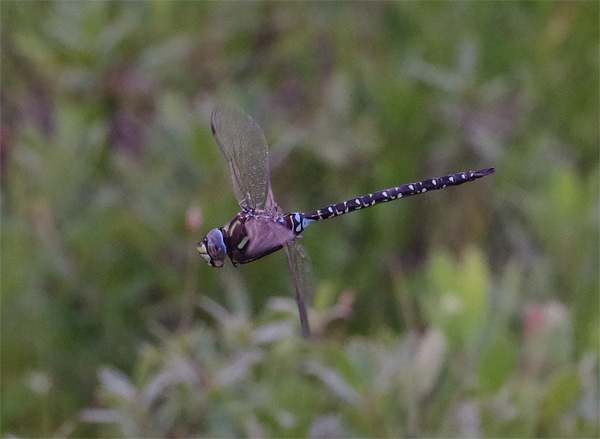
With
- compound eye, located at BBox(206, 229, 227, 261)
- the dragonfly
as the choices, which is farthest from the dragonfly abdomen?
compound eye, located at BBox(206, 229, 227, 261)

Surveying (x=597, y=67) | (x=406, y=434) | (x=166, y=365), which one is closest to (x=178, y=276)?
(x=166, y=365)

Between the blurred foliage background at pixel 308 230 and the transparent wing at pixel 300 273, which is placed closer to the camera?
the transparent wing at pixel 300 273

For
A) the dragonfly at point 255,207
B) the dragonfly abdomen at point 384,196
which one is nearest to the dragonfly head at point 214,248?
the dragonfly at point 255,207

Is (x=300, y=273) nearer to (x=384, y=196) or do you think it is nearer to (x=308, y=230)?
(x=384, y=196)

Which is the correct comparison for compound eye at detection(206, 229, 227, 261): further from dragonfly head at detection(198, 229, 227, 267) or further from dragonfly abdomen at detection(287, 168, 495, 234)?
dragonfly abdomen at detection(287, 168, 495, 234)

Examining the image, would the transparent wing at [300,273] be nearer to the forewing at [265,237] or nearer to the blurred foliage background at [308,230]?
the forewing at [265,237]

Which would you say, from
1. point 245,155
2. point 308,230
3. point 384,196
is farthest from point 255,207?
point 308,230
